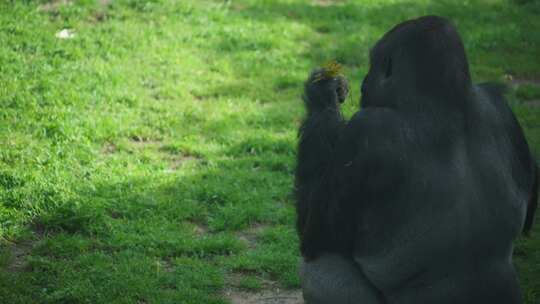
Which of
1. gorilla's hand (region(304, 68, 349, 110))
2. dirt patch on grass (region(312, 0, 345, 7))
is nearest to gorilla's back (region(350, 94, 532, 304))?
gorilla's hand (region(304, 68, 349, 110))

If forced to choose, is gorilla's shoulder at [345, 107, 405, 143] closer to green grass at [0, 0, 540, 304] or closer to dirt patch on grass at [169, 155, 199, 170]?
green grass at [0, 0, 540, 304]

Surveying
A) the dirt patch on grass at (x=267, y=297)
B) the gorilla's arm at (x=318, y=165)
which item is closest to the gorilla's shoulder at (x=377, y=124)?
the gorilla's arm at (x=318, y=165)

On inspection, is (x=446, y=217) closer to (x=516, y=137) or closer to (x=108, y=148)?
(x=516, y=137)

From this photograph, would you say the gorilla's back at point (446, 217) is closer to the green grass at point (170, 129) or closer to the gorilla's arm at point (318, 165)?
the gorilla's arm at point (318, 165)

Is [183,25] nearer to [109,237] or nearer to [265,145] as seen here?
[265,145]

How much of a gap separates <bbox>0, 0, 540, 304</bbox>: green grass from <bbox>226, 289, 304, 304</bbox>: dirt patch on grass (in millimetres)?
66

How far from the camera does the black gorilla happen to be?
371 cm

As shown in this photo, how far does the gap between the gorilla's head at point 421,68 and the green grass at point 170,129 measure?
1.78m

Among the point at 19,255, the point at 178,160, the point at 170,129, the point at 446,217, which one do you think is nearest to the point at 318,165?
the point at 446,217

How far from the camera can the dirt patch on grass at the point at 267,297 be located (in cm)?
504

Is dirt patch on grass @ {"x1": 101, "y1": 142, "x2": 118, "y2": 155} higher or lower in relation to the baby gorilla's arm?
lower

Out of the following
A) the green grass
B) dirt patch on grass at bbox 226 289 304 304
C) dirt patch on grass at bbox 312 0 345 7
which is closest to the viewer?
dirt patch on grass at bbox 226 289 304 304

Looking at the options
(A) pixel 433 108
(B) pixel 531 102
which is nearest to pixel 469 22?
(B) pixel 531 102

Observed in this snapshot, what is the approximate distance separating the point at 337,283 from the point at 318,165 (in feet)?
1.85
